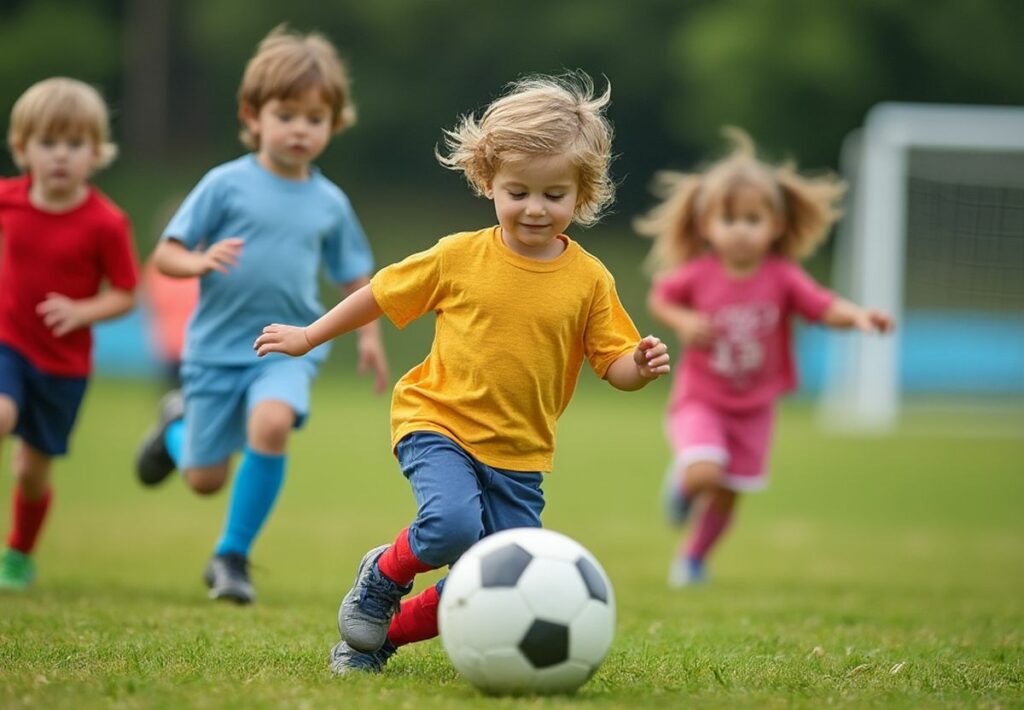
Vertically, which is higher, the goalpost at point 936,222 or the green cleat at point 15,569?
the goalpost at point 936,222

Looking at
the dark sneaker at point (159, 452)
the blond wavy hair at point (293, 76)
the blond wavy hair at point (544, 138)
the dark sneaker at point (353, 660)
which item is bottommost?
the dark sneaker at point (353, 660)

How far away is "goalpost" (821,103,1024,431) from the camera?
17.4m

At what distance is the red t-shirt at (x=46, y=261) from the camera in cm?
651

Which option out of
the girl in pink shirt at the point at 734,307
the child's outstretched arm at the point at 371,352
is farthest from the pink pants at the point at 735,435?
the child's outstretched arm at the point at 371,352

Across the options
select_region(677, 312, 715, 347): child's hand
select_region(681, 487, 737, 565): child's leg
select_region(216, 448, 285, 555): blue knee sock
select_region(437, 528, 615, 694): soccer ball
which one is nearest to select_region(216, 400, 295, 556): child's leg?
select_region(216, 448, 285, 555): blue knee sock

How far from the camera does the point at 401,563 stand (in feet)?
14.4

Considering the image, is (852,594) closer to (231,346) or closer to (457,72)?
(231,346)

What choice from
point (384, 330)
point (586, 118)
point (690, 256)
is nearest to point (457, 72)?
point (384, 330)

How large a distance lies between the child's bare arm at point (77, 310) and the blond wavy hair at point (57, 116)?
61cm

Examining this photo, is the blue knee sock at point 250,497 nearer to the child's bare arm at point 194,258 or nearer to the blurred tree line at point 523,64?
the child's bare arm at point 194,258

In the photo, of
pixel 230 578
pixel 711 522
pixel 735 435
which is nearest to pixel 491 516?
pixel 230 578

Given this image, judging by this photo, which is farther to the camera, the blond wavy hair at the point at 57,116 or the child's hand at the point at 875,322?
the child's hand at the point at 875,322

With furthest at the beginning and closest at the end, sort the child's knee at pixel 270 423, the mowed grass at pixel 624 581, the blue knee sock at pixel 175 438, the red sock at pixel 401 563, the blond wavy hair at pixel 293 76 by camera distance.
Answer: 1. the blue knee sock at pixel 175 438
2. the blond wavy hair at pixel 293 76
3. the child's knee at pixel 270 423
4. the red sock at pixel 401 563
5. the mowed grass at pixel 624 581

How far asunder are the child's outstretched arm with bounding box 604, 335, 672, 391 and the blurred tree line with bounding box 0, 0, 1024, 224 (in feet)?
103
